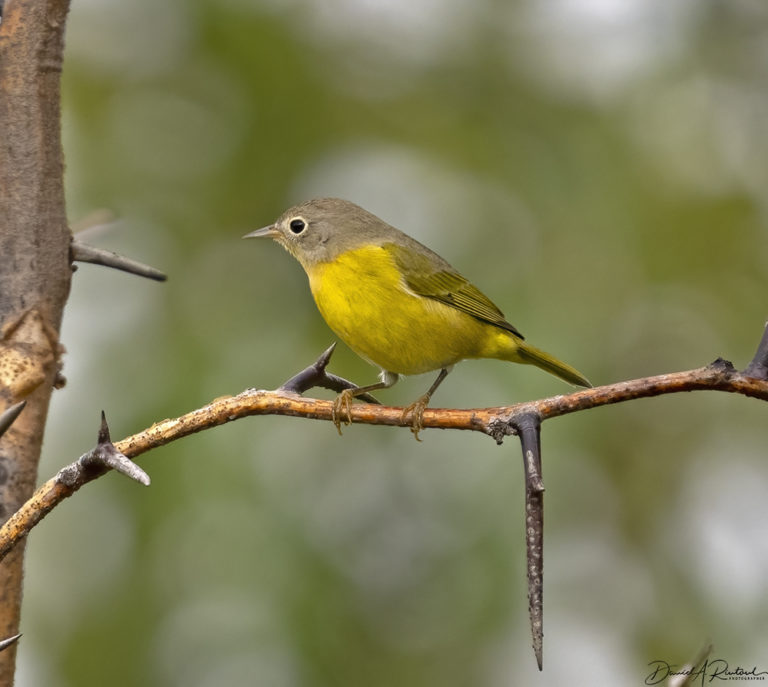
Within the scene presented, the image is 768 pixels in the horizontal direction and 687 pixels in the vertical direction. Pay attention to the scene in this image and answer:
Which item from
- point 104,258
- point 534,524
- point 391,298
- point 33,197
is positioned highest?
point 391,298

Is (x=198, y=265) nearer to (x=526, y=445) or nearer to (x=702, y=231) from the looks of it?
(x=702, y=231)

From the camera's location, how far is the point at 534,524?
125 centimetres

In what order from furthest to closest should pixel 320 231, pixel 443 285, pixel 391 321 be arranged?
pixel 320 231 < pixel 443 285 < pixel 391 321

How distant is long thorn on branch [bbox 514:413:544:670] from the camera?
1.12 metres

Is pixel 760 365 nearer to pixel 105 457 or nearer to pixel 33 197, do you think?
pixel 105 457

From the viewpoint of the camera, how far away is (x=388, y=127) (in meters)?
4.66

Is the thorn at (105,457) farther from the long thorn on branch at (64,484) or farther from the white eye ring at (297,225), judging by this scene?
the white eye ring at (297,225)

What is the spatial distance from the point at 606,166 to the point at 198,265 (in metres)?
1.88

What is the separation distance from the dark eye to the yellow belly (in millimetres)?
209

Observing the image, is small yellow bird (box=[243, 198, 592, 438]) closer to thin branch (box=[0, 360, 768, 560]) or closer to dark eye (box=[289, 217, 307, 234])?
dark eye (box=[289, 217, 307, 234])

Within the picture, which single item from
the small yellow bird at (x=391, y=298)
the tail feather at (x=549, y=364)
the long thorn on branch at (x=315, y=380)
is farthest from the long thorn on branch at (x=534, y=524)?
the tail feather at (x=549, y=364)

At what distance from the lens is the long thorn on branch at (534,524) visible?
112 centimetres

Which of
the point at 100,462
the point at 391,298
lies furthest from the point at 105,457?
the point at 391,298

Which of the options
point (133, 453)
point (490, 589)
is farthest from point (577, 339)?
point (133, 453)
